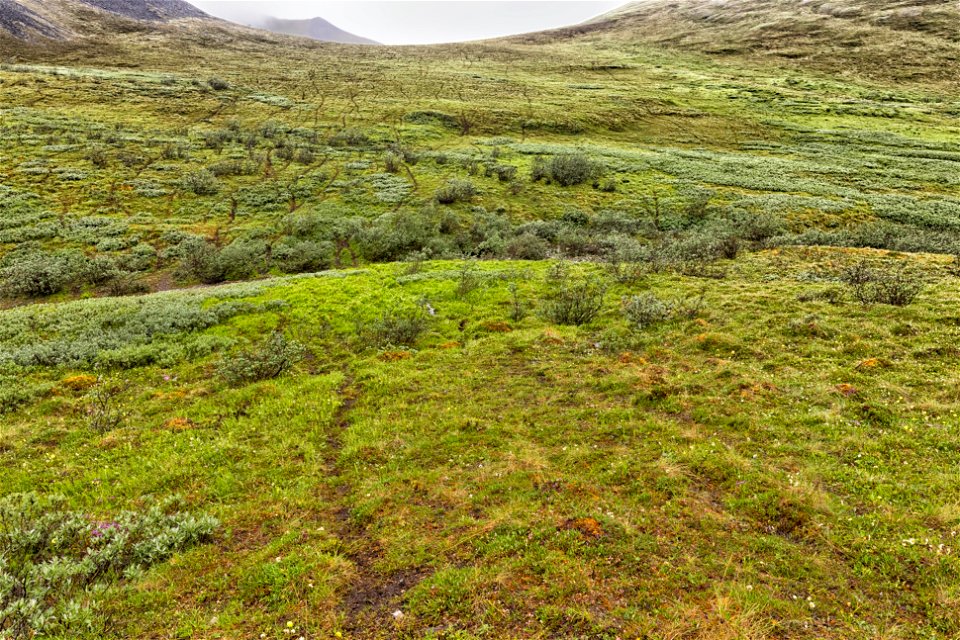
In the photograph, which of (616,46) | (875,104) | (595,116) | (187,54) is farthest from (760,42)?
(187,54)

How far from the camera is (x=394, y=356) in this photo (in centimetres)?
1709

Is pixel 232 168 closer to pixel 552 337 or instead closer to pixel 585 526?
pixel 552 337

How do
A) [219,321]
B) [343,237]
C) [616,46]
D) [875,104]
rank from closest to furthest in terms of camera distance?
[219,321] → [343,237] → [875,104] → [616,46]

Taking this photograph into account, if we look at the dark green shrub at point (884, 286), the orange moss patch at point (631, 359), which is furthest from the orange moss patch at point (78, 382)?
the dark green shrub at point (884, 286)

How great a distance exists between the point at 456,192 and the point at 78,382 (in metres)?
39.0

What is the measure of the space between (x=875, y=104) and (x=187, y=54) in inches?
6730

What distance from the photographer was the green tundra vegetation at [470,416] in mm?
6906

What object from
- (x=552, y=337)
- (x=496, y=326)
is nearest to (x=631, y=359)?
(x=552, y=337)

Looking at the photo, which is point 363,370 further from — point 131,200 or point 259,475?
point 131,200

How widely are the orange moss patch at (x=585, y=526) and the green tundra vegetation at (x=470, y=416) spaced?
47mm

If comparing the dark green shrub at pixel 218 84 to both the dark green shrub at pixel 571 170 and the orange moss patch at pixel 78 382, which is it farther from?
the orange moss patch at pixel 78 382

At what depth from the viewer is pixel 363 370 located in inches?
630

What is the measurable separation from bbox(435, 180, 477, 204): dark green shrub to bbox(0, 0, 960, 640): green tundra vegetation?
859 mm

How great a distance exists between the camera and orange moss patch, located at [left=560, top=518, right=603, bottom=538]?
8000mm
